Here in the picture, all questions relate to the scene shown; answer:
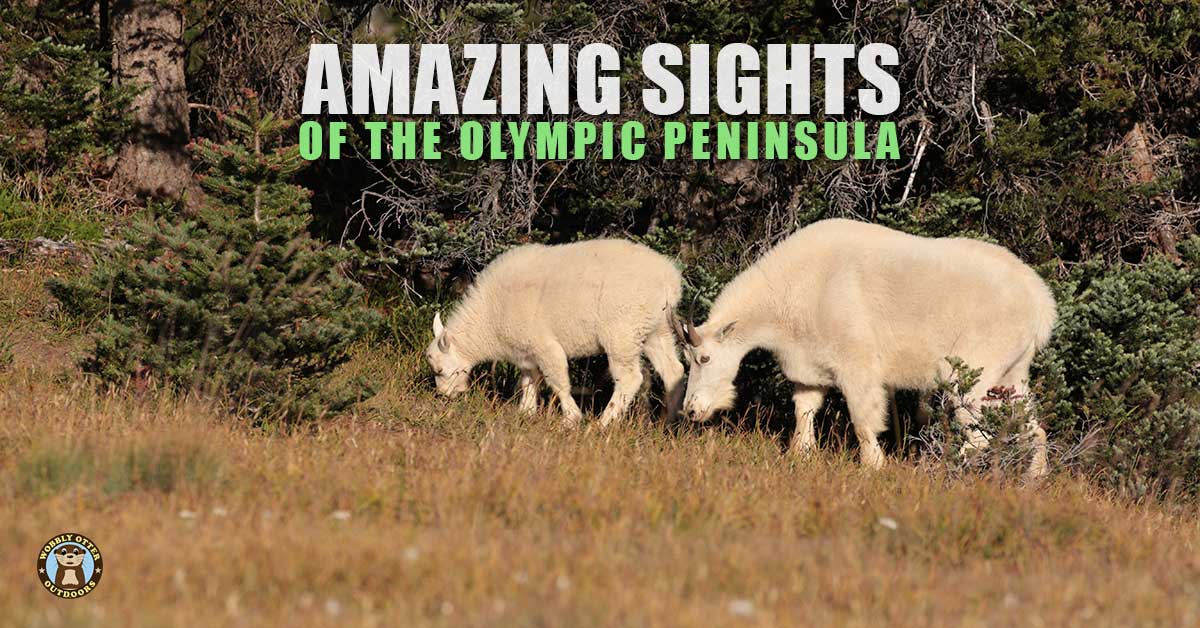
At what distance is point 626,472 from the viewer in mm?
Answer: 6801

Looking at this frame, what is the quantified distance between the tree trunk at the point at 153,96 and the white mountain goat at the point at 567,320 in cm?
486

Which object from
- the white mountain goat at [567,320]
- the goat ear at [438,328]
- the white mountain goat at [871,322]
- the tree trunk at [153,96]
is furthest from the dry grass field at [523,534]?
the tree trunk at [153,96]

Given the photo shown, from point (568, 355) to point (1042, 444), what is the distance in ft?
12.5

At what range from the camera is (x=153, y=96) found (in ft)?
44.3

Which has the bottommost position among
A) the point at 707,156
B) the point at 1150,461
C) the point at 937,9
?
the point at 1150,461

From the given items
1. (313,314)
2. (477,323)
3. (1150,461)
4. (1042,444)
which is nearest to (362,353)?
(477,323)

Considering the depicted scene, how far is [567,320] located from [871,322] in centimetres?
252

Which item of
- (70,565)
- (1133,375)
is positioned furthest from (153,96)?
(1133,375)

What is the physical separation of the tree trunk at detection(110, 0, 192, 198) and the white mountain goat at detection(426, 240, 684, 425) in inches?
192

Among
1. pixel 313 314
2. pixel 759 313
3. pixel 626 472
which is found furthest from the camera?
pixel 759 313

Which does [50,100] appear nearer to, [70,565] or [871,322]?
[871,322]

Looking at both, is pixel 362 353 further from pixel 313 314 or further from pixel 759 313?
pixel 759 313

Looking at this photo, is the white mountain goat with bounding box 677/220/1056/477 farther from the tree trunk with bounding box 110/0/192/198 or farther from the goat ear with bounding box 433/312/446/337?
the tree trunk with bounding box 110/0/192/198

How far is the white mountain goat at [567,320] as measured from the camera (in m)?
9.70
